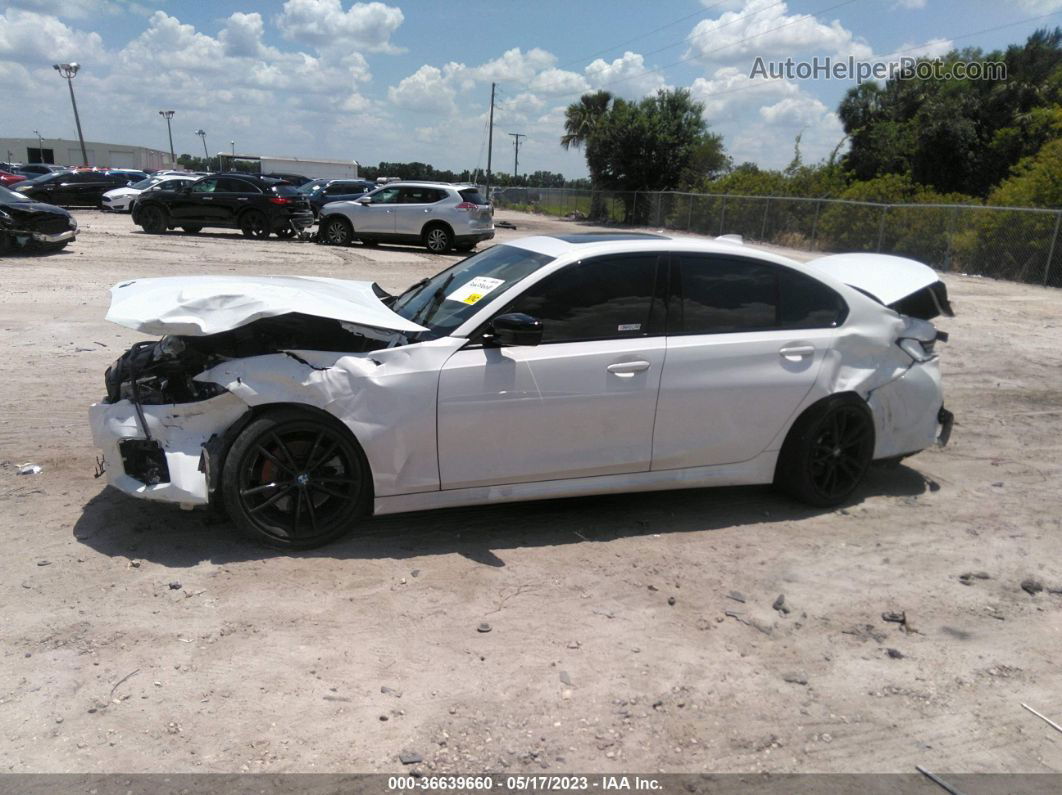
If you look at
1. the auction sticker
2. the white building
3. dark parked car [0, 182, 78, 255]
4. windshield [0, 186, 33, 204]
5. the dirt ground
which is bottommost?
the white building

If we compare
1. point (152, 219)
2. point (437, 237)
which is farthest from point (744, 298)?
point (152, 219)

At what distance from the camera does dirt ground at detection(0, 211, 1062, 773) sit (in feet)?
10.4

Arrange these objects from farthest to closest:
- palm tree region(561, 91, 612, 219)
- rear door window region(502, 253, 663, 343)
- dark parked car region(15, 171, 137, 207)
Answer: palm tree region(561, 91, 612, 219) < dark parked car region(15, 171, 137, 207) < rear door window region(502, 253, 663, 343)

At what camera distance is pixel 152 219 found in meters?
23.1

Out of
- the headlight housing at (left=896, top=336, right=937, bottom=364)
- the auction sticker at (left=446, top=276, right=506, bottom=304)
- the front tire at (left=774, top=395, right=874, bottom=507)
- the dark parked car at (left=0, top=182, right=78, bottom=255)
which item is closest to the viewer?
the auction sticker at (left=446, top=276, right=506, bottom=304)

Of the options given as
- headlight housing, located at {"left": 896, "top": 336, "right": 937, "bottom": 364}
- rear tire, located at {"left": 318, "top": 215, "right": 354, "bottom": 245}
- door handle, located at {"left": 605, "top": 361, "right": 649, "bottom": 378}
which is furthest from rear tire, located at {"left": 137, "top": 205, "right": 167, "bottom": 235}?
headlight housing, located at {"left": 896, "top": 336, "right": 937, "bottom": 364}

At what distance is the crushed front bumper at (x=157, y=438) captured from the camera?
14.1 ft

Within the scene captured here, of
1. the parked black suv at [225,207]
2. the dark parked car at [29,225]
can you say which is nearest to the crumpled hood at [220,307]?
the dark parked car at [29,225]

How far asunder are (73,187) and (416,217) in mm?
18467

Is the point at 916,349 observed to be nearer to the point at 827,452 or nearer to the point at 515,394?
the point at 827,452

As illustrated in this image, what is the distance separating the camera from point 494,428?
15.0 feet

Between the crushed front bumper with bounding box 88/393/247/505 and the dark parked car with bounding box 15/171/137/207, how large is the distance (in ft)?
107

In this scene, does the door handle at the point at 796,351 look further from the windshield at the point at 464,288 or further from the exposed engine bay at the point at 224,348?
the exposed engine bay at the point at 224,348

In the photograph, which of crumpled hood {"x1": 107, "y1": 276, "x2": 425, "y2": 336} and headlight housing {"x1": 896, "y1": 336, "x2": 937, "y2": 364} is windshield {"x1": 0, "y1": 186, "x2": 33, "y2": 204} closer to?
crumpled hood {"x1": 107, "y1": 276, "x2": 425, "y2": 336}
